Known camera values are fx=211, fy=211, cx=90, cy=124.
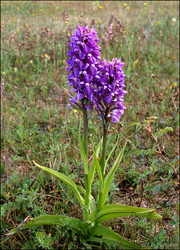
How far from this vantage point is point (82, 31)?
1.32m

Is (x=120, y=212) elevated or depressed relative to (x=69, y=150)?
depressed

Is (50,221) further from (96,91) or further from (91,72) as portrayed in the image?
(91,72)

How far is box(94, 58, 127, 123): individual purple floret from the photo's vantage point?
1.35 meters

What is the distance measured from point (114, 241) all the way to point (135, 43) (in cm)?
544

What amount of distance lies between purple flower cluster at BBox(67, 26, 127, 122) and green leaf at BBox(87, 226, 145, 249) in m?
0.98

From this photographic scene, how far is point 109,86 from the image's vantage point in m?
1.35

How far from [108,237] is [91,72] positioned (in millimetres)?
1268

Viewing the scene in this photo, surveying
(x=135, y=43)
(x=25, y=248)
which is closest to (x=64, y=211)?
(x=25, y=248)

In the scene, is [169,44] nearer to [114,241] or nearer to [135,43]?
[135,43]

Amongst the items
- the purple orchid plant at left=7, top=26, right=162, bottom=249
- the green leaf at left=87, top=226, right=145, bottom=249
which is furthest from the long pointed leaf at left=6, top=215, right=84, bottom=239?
the green leaf at left=87, top=226, right=145, bottom=249

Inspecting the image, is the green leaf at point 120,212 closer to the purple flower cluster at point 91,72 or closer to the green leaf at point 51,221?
the green leaf at point 51,221

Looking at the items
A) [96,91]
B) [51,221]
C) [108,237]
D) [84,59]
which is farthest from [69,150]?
[84,59]

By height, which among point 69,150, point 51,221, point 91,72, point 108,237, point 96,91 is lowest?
point 108,237

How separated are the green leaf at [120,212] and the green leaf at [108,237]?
0.08m
